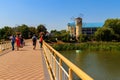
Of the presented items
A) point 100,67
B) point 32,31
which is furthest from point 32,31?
point 100,67

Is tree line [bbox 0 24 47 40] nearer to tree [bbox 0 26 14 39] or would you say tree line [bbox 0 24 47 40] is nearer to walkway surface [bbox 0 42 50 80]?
tree [bbox 0 26 14 39]

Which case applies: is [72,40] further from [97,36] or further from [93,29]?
[93,29]

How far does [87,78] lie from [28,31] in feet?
329

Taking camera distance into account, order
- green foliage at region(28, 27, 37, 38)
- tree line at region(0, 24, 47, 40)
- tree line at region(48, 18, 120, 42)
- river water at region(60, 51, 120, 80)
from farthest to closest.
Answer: green foliage at region(28, 27, 37, 38) < tree line at region(48, 18, 120, 42) < tree line at region(0, 24, 47, 40) < river water at region(60, 51, 120, 80)

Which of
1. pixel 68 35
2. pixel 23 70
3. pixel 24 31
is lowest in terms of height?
pixel 23 70

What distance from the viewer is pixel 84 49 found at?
263 feet

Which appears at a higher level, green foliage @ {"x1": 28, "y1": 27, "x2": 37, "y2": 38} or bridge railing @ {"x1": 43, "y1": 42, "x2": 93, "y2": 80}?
green foliage @ {"x1": 28, "y1": 27, "x2": 37, "y2": 38}

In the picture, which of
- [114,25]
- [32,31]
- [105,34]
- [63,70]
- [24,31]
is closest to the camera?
[63,70]

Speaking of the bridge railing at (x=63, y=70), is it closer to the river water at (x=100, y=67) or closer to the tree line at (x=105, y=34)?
the river water at (x=100, y=67)

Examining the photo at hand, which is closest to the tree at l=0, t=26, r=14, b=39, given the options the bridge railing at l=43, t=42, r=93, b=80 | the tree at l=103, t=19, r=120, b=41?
the tree at l=103, t=19, r=120, b=41

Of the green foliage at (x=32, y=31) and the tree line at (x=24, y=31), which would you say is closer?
the tree line at (x=24, y=31)

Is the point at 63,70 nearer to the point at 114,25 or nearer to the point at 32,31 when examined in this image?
the point at 32,31

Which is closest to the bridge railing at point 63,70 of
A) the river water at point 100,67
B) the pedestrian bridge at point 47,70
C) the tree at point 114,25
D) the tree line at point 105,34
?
the pedestrian bridge at point 47,70

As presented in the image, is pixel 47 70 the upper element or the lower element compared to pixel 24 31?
lower
